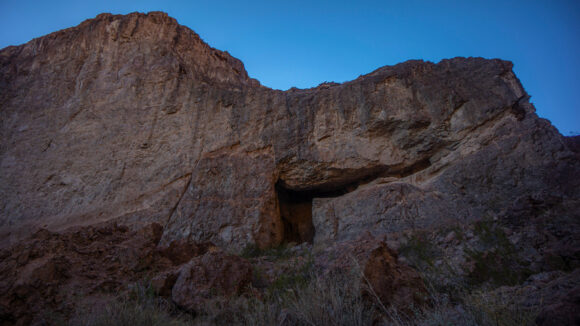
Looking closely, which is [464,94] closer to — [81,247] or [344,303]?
[344,303]

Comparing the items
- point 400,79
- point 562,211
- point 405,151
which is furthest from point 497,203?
point 400,79

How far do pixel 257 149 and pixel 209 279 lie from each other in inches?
249

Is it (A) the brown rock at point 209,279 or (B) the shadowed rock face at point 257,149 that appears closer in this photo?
(A) the brown rock at point 209,279

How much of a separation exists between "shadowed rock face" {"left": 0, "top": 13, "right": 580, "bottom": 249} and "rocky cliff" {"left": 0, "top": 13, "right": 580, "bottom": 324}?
4cm

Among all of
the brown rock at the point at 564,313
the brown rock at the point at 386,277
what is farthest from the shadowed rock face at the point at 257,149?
the brown rock at the point at 564,313

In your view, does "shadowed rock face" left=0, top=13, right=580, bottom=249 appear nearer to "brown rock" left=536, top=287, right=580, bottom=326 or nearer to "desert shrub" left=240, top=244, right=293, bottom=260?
"desert shrub" left=240, top=244, right=293, bottom=260

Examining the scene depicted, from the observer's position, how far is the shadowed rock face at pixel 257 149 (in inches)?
276

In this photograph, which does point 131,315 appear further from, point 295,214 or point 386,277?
point 295,214

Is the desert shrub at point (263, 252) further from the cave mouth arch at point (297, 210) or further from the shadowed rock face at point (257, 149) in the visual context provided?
the cave mouth arch at point (297, 210)

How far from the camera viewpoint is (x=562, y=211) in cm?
442

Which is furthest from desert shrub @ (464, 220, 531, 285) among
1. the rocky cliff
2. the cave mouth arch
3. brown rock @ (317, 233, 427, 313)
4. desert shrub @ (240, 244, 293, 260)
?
the cave mouth arch

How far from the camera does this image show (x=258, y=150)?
9789mm

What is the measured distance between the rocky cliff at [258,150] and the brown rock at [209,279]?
3817 mm

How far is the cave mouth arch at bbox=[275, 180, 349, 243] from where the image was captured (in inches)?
403
